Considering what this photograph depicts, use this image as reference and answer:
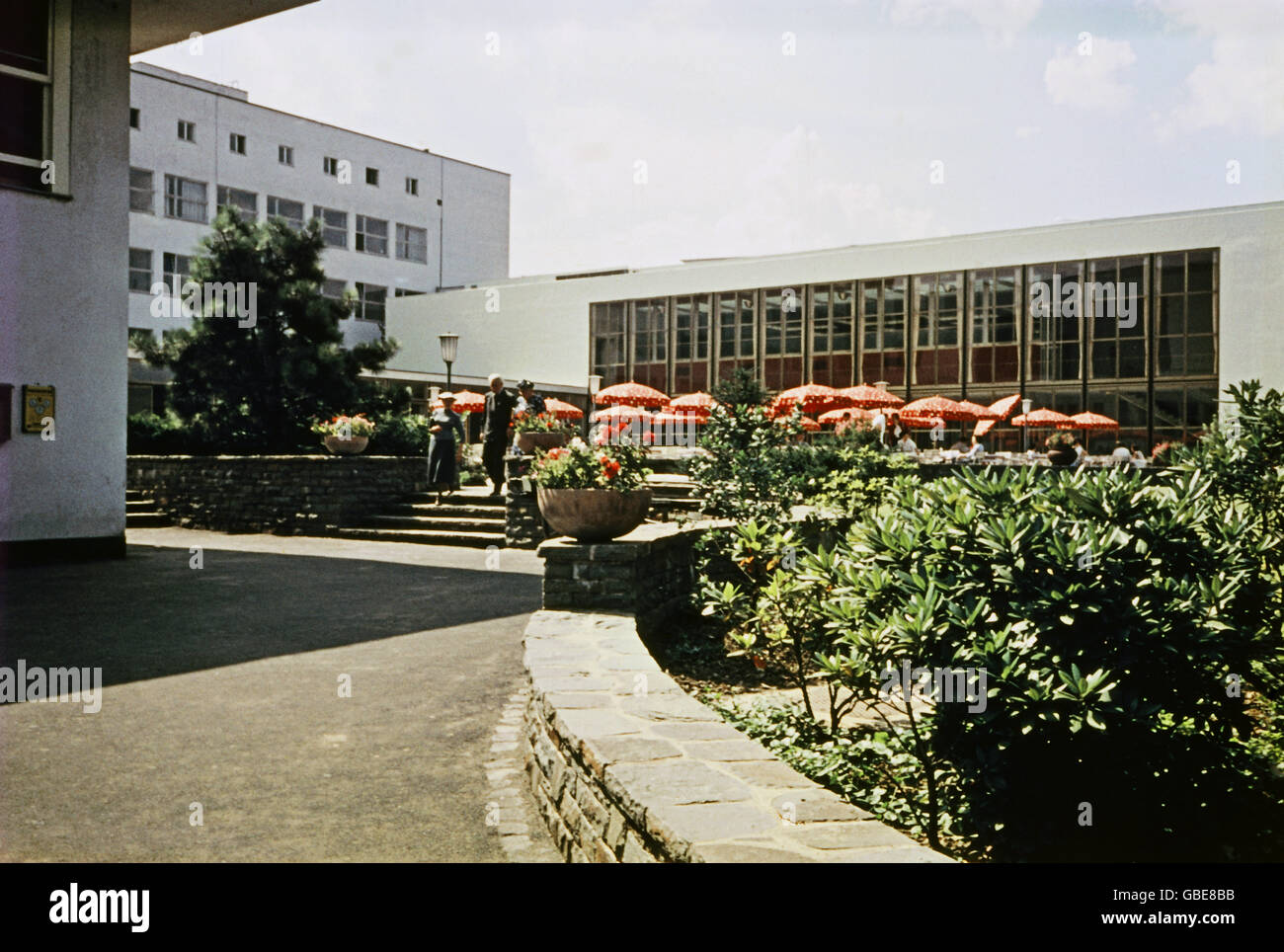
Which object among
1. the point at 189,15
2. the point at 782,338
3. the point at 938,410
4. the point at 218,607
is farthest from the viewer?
the point at 782,338

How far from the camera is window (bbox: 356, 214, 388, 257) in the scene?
51438 mm

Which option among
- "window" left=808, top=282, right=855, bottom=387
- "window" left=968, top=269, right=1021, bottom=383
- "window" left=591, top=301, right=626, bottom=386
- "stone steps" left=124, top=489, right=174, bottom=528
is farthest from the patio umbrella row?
"window" left=591, top=301, right=626, bottom=386

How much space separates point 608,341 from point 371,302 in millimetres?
12530

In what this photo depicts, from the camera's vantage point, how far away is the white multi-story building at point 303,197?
42344mm

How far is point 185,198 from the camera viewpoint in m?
43.8

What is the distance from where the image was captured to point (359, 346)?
2269 centimetres

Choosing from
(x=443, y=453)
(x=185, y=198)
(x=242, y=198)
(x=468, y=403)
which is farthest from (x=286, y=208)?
(x=443, y=453)

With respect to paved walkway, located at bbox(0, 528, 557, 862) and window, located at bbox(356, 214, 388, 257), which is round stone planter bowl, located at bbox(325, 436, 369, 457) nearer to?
paved walkway, located at bbox(0, 528, 557, 862)

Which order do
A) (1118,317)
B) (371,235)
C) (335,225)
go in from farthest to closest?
(371,235) < (335,225) < (1118,317)

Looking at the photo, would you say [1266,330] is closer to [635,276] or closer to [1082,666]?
[635,276]

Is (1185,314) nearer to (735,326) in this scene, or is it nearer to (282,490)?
(735,326)

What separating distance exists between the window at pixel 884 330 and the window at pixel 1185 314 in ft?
31.1

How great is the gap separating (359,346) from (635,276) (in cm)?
2804

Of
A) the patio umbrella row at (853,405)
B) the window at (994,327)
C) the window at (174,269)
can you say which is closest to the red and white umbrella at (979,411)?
the patio umbrella row at (853,405)
